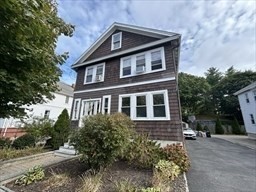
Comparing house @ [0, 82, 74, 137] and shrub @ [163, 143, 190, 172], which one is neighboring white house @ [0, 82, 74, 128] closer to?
house @ [0, 82, 74, 137]

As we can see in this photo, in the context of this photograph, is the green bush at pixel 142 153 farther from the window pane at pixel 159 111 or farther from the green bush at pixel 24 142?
the green bush at pixel 24 142

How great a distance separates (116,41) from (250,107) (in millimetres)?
21219

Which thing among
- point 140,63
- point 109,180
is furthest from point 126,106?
point 109,180

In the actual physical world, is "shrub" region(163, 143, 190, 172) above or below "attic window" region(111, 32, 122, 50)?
below

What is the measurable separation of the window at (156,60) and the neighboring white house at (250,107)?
56.9 feet

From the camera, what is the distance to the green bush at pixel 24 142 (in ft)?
28.9

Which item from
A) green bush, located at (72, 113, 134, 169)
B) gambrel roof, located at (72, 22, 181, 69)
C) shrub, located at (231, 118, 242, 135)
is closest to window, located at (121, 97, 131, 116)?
gambrel roof, located at (72, 22, 181, 69)

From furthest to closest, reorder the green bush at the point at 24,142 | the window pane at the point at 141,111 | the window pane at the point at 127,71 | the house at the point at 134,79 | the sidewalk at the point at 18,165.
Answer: the window pane at the point at 127,71
the window pane at the point at 141,111
the green bush at the point at 24,142
the house at the point at 134,79
the sidewalk at the point at 18,165

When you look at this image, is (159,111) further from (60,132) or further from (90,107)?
(60,132)

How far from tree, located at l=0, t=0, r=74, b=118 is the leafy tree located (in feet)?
110

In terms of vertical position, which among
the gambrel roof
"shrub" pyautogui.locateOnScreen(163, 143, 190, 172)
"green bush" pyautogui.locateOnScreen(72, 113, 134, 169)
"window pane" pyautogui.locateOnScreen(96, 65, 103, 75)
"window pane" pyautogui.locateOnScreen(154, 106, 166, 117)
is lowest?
"shrub" pyautogui.locateOnScreen(163, 143, 190, 172)

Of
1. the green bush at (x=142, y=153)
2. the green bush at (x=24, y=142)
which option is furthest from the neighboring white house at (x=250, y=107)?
the green bush at (x=24, y=142)

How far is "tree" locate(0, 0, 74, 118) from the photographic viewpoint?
3.19 meters

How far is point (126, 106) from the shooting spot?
1009 centimetres
